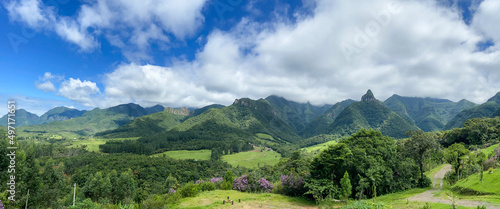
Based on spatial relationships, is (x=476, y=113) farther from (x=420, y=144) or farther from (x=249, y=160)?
(x=420, y=144)

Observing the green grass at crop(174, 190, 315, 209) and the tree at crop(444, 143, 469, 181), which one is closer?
the green grass at crop(174, 190, 315, 209)

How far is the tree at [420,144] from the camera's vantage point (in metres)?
→ 24.8

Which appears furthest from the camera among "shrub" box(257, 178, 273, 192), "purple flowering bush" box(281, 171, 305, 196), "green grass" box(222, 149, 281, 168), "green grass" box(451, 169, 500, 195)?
"green grass" box(222, 149, 281, 168)

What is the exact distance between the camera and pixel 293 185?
2531 centimetres

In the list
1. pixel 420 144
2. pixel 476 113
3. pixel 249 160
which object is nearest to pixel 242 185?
pixel 420 144

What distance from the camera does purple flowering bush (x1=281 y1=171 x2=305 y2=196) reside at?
2473 cm

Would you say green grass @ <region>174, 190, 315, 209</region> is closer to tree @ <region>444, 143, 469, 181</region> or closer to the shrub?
the shrub

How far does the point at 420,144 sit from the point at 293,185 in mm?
16504

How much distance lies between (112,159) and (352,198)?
107831 mm

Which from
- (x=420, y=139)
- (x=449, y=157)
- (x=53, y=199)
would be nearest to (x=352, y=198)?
(x=420, y=139)

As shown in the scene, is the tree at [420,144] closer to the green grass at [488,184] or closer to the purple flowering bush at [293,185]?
the green grass at [488,184]

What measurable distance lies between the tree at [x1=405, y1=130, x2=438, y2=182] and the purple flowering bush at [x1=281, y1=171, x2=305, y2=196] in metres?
14.9

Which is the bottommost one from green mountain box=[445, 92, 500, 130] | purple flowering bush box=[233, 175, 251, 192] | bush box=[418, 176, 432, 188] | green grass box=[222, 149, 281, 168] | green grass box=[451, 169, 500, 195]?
green grass box=[222, 149, 281, 168]

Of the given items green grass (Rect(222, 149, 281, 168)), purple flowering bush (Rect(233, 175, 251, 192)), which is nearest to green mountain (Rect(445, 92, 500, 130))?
green grass (Rect(222, 149, 281, 168))
